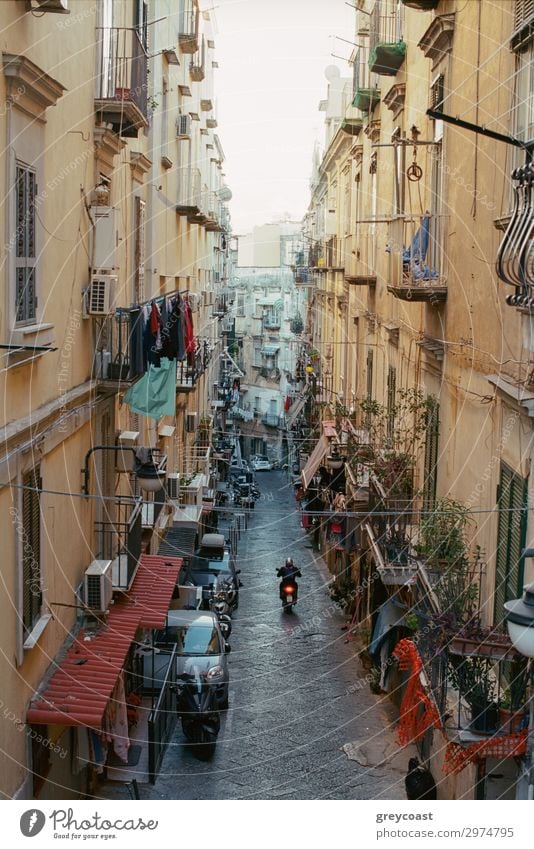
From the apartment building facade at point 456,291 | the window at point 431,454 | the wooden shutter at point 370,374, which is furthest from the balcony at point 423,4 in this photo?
the wooden shutter at point 370,374

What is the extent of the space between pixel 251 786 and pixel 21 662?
4152 millimetres

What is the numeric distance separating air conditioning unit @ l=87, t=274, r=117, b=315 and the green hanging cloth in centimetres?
210

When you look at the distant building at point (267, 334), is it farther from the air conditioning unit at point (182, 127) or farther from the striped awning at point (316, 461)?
the air conditioning unit at point (182, 127)

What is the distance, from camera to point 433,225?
40.7 feet

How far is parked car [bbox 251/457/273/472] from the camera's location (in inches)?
1872

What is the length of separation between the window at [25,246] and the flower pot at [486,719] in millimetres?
4349

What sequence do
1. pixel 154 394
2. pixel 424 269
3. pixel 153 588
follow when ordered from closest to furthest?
pixel 424 269
pixel 153 588
pixel 154 394

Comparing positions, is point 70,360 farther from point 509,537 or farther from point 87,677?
point 509,537

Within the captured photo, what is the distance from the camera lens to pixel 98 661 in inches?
396

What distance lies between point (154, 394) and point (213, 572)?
8429 mm

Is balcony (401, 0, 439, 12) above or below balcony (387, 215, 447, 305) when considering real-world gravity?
above

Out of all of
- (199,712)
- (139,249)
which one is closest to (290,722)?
(199,712)

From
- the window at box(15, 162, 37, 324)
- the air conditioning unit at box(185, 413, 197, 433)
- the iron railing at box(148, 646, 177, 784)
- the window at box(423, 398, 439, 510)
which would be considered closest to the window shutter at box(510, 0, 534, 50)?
the window at box(15, 162, 37, 324)

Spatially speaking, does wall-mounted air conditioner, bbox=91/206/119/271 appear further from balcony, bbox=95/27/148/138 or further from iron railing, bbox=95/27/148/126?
iron railing, bbox=95/27/148/126
